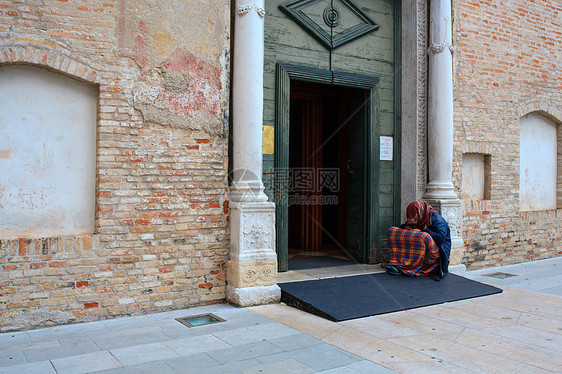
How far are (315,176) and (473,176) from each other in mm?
2633

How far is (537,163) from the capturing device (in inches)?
324

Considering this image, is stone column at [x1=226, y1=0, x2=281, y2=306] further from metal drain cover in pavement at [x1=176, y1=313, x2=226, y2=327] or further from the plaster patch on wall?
metal drain cover in pavement at [x1=176, y1=313, x2=226, y2=327]

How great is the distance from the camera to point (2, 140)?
4238 millimetres

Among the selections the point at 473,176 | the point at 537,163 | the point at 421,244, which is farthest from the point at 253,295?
the point at 537,163

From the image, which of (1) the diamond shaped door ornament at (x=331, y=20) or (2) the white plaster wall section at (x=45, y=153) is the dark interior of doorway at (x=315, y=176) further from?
(2) the white plaster wall section at (x=45, y=153)

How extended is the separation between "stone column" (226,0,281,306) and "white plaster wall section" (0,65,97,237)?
4.79ft

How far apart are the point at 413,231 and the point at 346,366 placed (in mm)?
3154

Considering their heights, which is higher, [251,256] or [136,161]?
[136,161]

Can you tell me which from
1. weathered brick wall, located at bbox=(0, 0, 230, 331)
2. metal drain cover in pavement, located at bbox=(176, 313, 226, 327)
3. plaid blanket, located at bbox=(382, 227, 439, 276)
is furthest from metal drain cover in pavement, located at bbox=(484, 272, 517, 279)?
metal drain cover in pavement, located at bbox=(176, 313, 226, 327)

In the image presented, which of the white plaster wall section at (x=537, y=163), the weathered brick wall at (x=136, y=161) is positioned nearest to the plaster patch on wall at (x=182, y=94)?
the weathered brick wall at (x=136, y=161)

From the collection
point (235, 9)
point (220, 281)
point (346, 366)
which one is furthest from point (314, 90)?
point (346, 366)

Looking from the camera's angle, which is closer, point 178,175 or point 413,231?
point 178,175

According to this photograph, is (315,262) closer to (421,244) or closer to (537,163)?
(421,244)

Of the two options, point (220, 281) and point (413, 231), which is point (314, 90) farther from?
point (220, 281)
